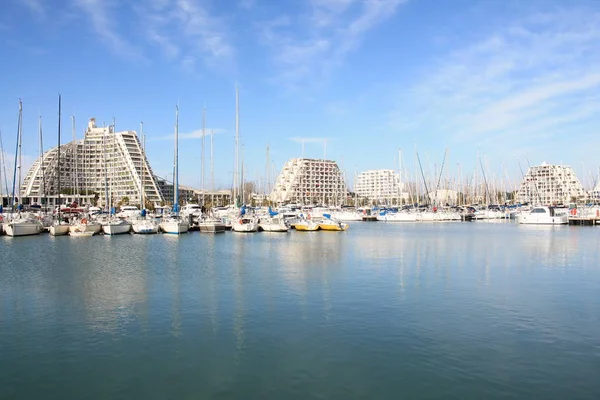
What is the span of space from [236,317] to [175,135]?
56477 mm

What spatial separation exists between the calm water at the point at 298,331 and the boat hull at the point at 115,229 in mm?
29406

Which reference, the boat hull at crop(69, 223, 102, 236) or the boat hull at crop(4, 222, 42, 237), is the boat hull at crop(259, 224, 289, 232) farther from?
the boat hull at crop(4, 222, 42, 237)

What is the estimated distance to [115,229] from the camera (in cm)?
6241

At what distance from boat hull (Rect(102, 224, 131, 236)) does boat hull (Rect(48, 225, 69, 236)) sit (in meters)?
4.44

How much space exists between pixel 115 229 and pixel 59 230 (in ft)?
21.3

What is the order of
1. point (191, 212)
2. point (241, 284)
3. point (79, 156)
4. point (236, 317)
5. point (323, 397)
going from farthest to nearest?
point (79, 156), point (191, 212), point (241, 284), point (236, 317), point (323, 397)

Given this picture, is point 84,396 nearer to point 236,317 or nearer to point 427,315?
point 236,317

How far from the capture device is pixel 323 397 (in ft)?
36.1

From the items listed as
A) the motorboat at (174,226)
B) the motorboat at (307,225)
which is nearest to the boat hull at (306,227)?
the motorboat at (307,225)

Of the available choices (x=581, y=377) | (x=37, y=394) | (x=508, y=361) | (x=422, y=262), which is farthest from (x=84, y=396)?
(x=422, y=262)

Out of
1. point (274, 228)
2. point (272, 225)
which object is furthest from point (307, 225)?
point (272, 225)

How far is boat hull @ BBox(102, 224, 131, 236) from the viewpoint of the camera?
61.6 meters

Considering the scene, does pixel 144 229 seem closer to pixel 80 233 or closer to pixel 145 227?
pixel 145 227

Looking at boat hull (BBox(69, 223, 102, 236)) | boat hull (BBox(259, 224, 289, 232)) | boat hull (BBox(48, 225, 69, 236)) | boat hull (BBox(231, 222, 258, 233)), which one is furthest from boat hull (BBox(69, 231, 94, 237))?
boat hull (BBox(259, 224, 289, 232))
